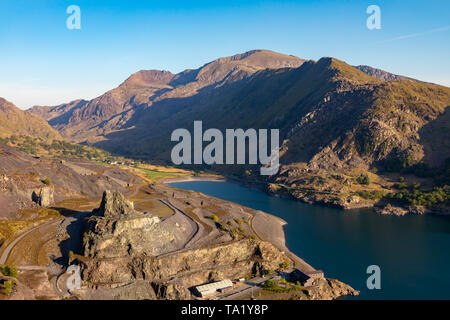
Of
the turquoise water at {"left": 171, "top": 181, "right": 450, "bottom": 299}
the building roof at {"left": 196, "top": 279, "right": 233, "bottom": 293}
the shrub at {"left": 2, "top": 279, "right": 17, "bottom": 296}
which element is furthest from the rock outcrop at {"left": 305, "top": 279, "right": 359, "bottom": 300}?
the shrub at {"left": 2, "top": 279, "right": 17, "bottom": 296}

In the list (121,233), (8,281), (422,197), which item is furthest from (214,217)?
(422,197)

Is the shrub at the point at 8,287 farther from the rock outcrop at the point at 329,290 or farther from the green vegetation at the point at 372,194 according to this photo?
the green vegetation at the point at 372,194

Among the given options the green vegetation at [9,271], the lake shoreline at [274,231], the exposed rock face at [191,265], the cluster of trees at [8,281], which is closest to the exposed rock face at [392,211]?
the lake shoreline at [274,231]

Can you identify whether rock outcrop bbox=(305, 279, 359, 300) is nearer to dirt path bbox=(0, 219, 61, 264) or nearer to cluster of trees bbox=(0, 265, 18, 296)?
cluster of trees bbox=(0, 265, 18, 296)

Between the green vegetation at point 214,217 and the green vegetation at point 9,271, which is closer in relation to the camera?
the green vegetation at point 9,271

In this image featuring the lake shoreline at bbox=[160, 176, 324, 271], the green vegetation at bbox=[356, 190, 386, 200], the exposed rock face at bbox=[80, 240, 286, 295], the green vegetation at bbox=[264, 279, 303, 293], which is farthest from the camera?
the green vegetation at bbox=[356, 190, 386, 200]

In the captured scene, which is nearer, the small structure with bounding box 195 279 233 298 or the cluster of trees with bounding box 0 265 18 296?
the cluster of trees with bounding box 0 265 18 296
